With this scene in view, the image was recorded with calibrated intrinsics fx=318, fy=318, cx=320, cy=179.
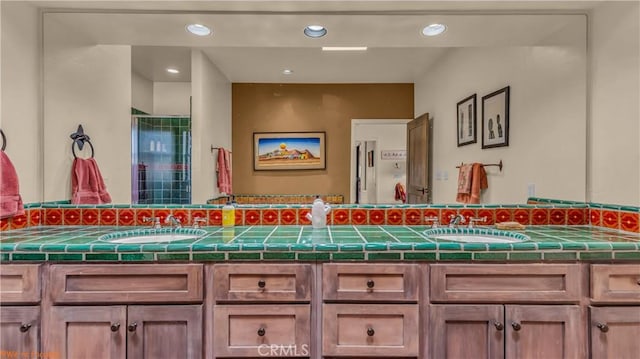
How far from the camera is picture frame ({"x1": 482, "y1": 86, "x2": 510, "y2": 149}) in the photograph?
1.85m

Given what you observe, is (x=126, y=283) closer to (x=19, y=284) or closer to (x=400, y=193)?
(x=19, y=284)

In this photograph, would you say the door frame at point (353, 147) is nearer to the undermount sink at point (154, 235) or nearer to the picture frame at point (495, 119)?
the picture frame at point (495, 119)

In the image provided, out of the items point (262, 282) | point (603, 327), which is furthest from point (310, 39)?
point (603, 327)

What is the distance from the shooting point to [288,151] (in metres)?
1.88

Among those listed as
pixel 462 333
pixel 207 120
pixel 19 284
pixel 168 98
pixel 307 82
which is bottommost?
pixel 462 333

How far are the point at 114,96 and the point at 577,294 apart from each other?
8.15 feet

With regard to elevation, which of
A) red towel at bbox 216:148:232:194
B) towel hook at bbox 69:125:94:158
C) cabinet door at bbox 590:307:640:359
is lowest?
cabinet door at bbox 590:307:640:359

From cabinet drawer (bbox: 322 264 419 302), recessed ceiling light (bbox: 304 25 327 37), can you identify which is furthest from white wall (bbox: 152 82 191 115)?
cabinet drawer (bbox: 322 264 419 302)

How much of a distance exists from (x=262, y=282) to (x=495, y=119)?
1600 millimetres

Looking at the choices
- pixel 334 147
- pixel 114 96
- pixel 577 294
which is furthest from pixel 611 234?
pixel 114 96

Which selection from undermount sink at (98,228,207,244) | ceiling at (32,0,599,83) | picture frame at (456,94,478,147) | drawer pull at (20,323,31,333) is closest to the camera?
drawer pull at (20,323,31,333)

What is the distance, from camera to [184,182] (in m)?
1.83

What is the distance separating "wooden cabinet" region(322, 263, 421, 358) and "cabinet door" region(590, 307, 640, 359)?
705 millimetres

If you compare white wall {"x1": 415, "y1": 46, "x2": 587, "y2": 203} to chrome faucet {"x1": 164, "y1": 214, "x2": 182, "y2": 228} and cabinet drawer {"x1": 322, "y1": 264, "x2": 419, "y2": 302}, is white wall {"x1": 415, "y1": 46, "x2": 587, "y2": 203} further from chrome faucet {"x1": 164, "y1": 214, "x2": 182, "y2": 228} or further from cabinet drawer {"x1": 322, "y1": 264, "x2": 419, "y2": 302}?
chrome faucet {"x1": 164, "y1": 214, "x2": 182, "y2": 228}
